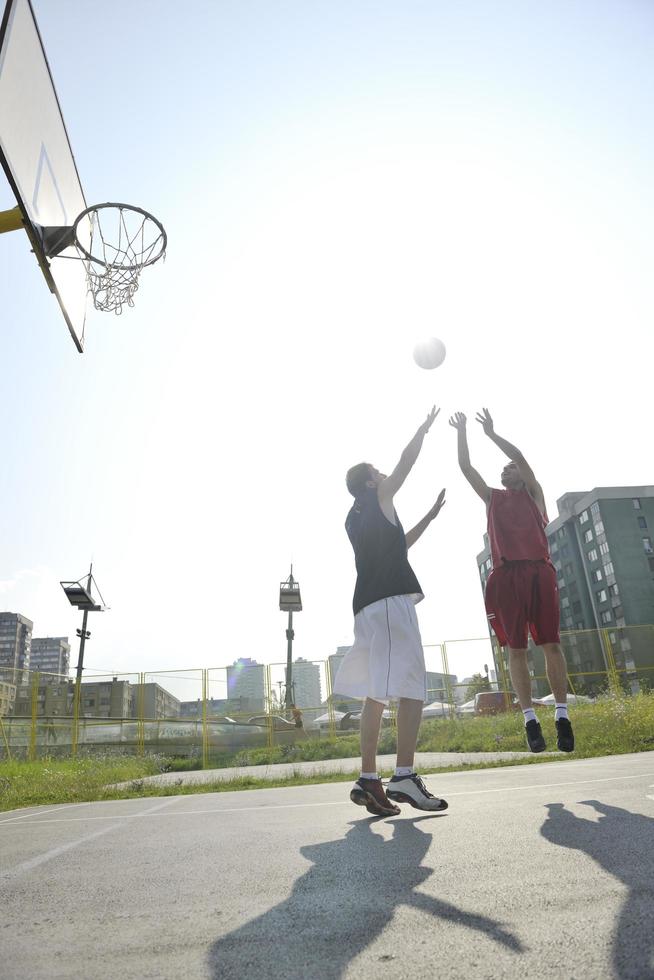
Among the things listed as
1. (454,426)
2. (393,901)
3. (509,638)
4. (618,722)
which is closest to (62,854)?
(393,901)

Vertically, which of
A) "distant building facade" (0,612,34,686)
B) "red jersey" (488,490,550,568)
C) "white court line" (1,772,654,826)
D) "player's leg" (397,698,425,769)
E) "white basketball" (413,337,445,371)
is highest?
"distant building facade" (0,612,34,686)

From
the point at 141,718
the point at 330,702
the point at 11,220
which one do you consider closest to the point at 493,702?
the point at 330,702

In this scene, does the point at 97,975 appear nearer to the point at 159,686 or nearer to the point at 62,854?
the point at 62,854

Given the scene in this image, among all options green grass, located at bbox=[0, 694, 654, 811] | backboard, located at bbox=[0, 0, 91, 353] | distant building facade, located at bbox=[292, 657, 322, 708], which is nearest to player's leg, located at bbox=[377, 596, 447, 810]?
green grass, located at bbox=[0, 694, 654, 811]

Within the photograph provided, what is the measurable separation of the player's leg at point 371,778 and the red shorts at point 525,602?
1537 millimetres

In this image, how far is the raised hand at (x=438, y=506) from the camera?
4.64 m

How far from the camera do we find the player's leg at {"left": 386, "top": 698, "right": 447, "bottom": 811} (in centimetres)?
315

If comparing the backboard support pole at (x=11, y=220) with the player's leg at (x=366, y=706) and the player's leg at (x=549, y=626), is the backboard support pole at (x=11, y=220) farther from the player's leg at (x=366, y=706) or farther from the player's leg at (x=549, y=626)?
the player's leg at (x=549, y=626)

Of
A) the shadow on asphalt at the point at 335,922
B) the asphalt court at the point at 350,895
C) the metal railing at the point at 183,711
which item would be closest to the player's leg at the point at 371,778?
the asphalt court at the point at 350,895

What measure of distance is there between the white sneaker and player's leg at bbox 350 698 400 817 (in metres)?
0.06

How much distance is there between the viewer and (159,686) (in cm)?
1678

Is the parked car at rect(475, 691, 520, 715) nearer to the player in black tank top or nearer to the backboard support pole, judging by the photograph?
the player in black tank top

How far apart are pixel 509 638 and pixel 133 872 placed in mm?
3269

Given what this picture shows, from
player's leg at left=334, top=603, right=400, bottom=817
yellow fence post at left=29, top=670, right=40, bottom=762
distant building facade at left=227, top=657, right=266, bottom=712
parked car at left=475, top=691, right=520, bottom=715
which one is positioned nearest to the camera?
player's leg at left=334, top=603, right=400, bottom=817
